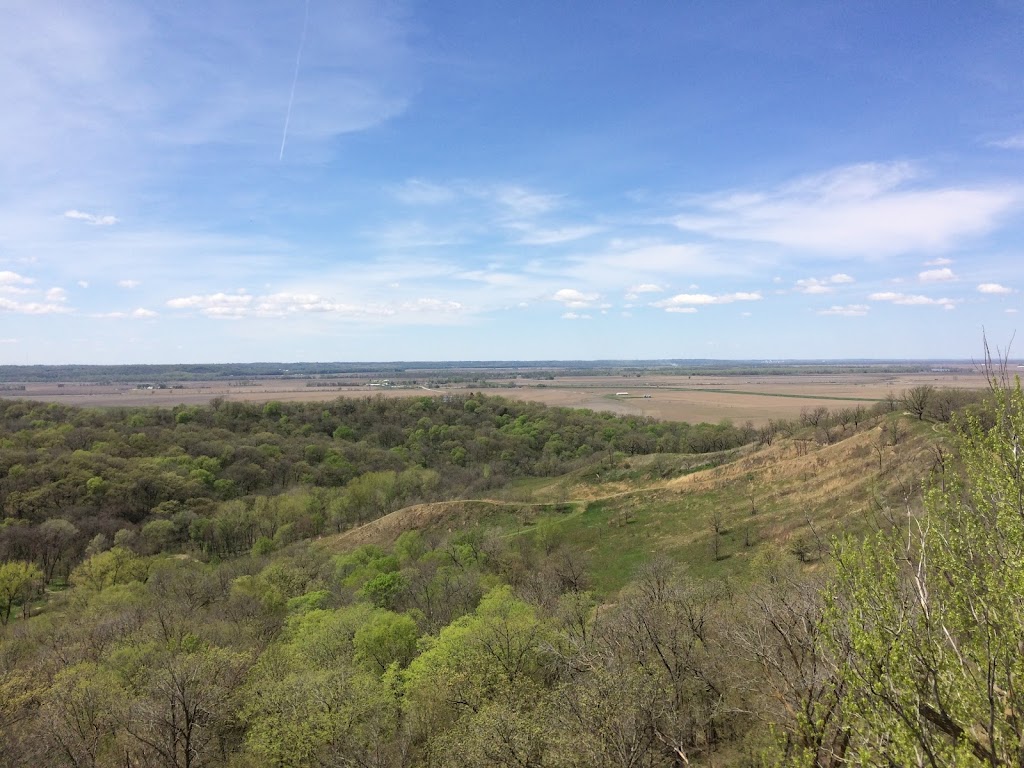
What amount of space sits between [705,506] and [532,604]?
27275 millimetres

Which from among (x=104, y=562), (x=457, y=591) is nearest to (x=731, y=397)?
(x=457, y=591)

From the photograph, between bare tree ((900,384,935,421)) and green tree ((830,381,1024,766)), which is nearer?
green tree ((830,381,1024,766))

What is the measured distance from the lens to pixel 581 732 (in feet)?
51.5

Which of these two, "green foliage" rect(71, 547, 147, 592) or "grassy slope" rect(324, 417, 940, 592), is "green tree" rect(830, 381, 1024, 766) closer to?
"grassy slope" rect(324, 417, 940, 592)

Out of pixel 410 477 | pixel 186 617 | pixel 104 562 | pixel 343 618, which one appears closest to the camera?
pixel 343 618

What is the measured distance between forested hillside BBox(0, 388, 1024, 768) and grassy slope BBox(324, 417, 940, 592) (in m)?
0.33

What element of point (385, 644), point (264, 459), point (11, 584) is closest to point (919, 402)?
point (385, 644)

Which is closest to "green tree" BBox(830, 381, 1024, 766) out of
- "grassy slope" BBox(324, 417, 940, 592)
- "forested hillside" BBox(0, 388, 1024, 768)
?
"forested hillside" BBox(0, 388, 1024, 768)

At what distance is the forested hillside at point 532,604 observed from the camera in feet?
30.0

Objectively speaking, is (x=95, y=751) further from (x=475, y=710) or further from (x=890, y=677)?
(x=890, y=677)

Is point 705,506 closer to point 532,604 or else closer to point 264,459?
point 532,604

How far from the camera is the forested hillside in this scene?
9156mm

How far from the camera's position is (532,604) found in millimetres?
33094

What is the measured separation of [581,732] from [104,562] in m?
52.8
